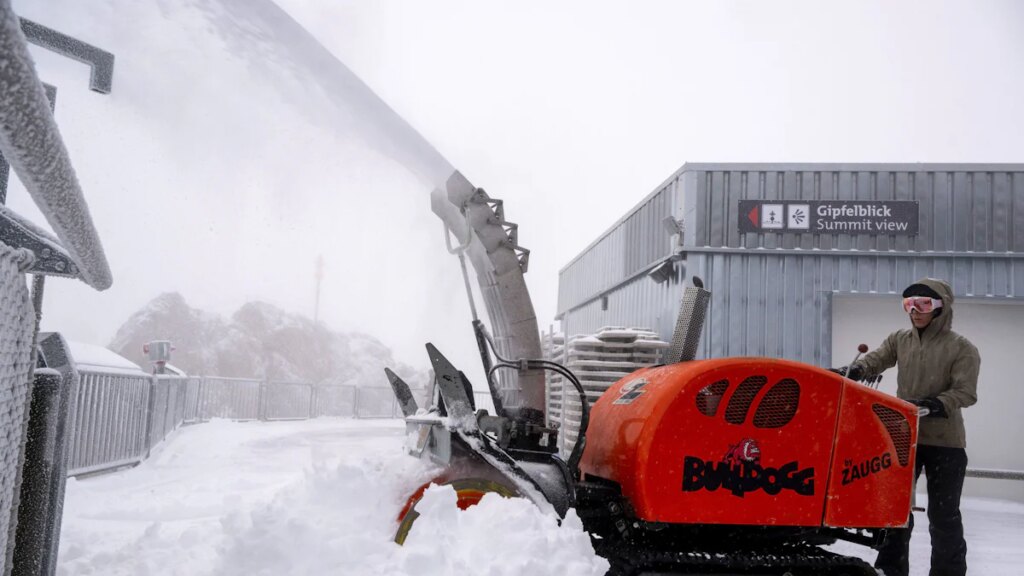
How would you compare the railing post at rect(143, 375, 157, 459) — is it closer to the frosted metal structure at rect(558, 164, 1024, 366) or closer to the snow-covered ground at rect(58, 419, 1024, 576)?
the snow-covered ground at rect(58, 419, 1024, 576)

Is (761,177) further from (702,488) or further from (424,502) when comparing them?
(424,502)

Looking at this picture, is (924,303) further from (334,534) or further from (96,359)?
(96,359)

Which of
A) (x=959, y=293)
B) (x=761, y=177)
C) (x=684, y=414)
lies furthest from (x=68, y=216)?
(x=959, y=293)

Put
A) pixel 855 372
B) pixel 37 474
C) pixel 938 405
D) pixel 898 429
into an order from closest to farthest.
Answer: pixel 37 474
pixel 898 429
pixel 938 405
pixel 855 372

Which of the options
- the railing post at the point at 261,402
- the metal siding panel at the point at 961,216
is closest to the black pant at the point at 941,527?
the metal siding panel at the point at 961,216

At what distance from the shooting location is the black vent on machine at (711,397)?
374cm

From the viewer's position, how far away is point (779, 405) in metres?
3.84

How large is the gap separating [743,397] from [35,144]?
3.33 m

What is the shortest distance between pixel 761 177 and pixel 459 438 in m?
10.0

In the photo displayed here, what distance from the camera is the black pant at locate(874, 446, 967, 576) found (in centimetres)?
461

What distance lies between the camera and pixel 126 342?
145 feet

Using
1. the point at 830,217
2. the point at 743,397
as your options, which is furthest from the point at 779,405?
the point at 830,217

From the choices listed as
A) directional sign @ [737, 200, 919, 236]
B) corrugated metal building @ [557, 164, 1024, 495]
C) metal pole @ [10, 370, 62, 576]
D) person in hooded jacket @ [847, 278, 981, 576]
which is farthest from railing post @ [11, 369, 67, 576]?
directional sign @ [737, 200, 919, 236]

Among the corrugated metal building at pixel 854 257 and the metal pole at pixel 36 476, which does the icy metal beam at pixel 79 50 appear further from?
the corrugated metal building at pixel 854 257
